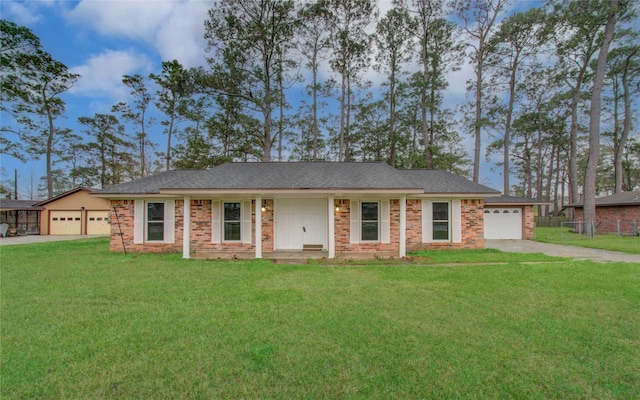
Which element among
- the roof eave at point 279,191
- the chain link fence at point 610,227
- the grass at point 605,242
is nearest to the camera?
the roof eave at point 279,191

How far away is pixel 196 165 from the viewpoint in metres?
18.9

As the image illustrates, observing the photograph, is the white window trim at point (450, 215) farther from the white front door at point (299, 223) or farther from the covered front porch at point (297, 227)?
the white front door at point (299, 223)

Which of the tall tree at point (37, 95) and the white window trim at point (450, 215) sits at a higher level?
the tall tree at point (37, 95)

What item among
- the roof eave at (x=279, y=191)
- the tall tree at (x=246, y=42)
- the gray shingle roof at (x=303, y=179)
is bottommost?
the roof eave at (x=279, y=191)

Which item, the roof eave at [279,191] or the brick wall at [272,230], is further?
the brick wall at [272,230]

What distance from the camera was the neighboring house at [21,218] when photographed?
19448 mm

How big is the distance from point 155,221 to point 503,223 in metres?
16.8

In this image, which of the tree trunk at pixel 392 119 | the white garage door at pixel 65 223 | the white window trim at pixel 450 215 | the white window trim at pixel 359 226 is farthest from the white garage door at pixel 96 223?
the white window trim at pixel 450 215

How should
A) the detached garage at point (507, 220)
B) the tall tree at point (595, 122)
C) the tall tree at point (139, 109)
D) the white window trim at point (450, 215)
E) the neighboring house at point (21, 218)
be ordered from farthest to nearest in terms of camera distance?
the tall tree at point (139, 109)
the neighboring house at point (21, 218)
the tall tree at point (595, 122)
the detached garage at point (507, 220)
the white window trim at point (450, 215)

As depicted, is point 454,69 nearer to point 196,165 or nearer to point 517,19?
point 517,19

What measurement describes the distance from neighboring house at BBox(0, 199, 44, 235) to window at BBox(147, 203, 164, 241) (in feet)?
55.3

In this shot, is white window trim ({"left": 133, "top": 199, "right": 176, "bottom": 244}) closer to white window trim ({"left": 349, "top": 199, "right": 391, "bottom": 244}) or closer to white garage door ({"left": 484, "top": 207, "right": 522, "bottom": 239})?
white window trim ({"left": 349, "top": 199, "right": 391, "bottom": 244})

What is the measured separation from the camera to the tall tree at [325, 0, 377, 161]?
1792 cm

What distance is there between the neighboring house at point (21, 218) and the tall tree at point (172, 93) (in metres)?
10.5
